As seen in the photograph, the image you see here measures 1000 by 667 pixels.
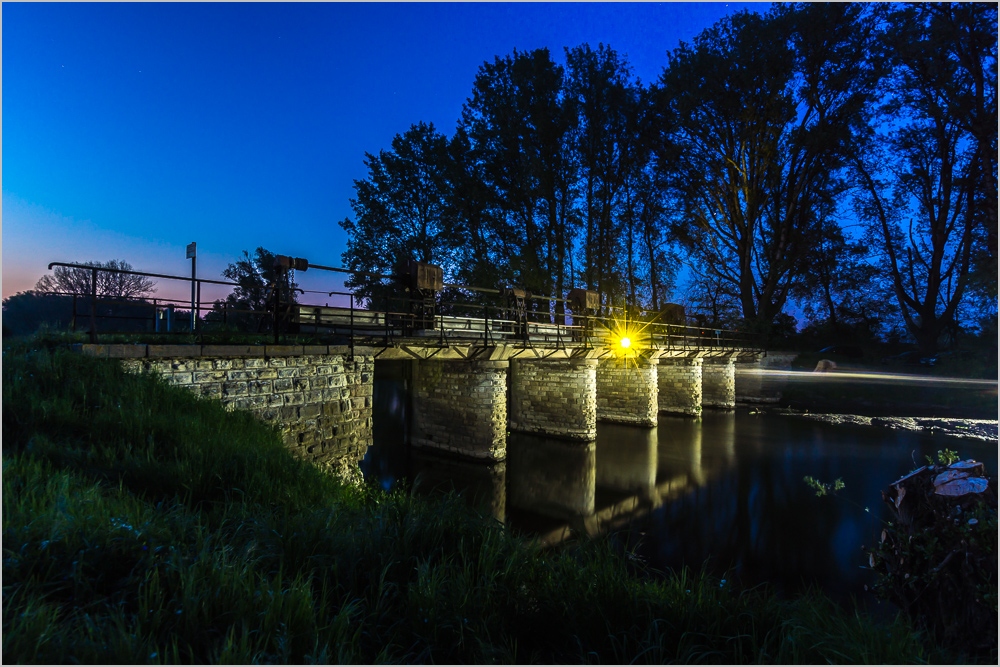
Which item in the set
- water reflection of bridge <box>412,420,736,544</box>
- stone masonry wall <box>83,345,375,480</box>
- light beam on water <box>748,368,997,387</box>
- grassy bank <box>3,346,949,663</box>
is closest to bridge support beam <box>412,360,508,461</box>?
water reflection of bridge <box>412,420,736,544</box>

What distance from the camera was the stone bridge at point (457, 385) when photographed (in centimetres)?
623

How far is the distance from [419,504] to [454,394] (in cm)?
804

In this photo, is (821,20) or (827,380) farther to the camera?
(821,20)

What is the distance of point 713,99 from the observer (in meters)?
20.1

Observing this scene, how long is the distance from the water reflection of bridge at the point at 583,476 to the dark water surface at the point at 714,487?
0.11 feet

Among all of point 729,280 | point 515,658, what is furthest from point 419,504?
point 729,280

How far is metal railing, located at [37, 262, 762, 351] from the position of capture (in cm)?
623

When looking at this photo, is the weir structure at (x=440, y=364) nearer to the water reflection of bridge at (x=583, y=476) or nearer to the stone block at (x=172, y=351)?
the stone block at (x=172, y=351)

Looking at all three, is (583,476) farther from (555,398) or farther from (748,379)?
(748,379)

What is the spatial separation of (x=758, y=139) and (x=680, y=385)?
40.5 ft

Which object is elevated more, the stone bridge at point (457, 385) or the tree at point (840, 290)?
the tree at point (840, 290)

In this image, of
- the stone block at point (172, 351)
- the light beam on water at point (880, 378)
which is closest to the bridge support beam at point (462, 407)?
the stone block at point (172, 351)

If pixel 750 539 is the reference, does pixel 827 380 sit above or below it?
above

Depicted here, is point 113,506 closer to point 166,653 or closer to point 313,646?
point 166,653
